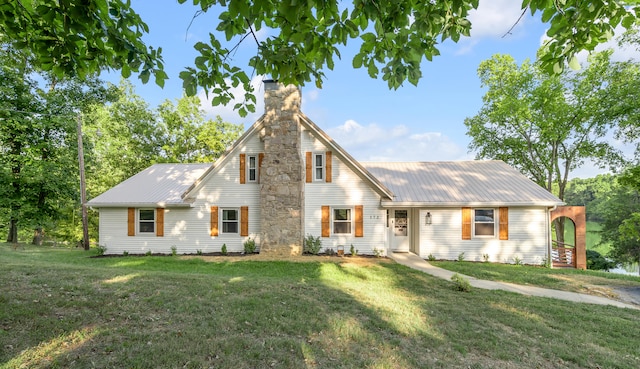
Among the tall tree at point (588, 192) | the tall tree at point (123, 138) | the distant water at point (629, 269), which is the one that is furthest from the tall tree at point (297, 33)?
the tall tree at point (588, 192)

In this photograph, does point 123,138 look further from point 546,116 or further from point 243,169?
point 546,116

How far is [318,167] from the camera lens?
1284 centimetres

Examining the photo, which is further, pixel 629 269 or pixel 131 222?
pixel 629 269

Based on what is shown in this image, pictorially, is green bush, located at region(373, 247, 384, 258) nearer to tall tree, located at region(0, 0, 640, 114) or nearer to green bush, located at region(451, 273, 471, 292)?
green bush, located at region(451, 273, 471, 292)

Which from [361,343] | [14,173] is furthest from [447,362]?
[14,173]

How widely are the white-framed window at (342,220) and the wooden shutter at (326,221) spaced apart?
10.8 inches

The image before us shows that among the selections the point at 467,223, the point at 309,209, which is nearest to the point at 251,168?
the point at 309,209

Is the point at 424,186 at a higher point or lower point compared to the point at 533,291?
higher

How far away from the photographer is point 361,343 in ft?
13.1

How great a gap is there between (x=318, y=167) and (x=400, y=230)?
509cm

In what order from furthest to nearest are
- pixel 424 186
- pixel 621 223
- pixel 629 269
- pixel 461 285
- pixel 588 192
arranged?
pixel 588 192 < pixel 629 269 < pixel 621 223 < pixel 424 186 < pixel 461 285

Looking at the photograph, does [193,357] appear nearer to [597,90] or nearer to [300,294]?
[300,294]

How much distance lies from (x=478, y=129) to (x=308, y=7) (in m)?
23.9

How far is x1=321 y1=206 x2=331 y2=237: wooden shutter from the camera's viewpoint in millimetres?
12516
